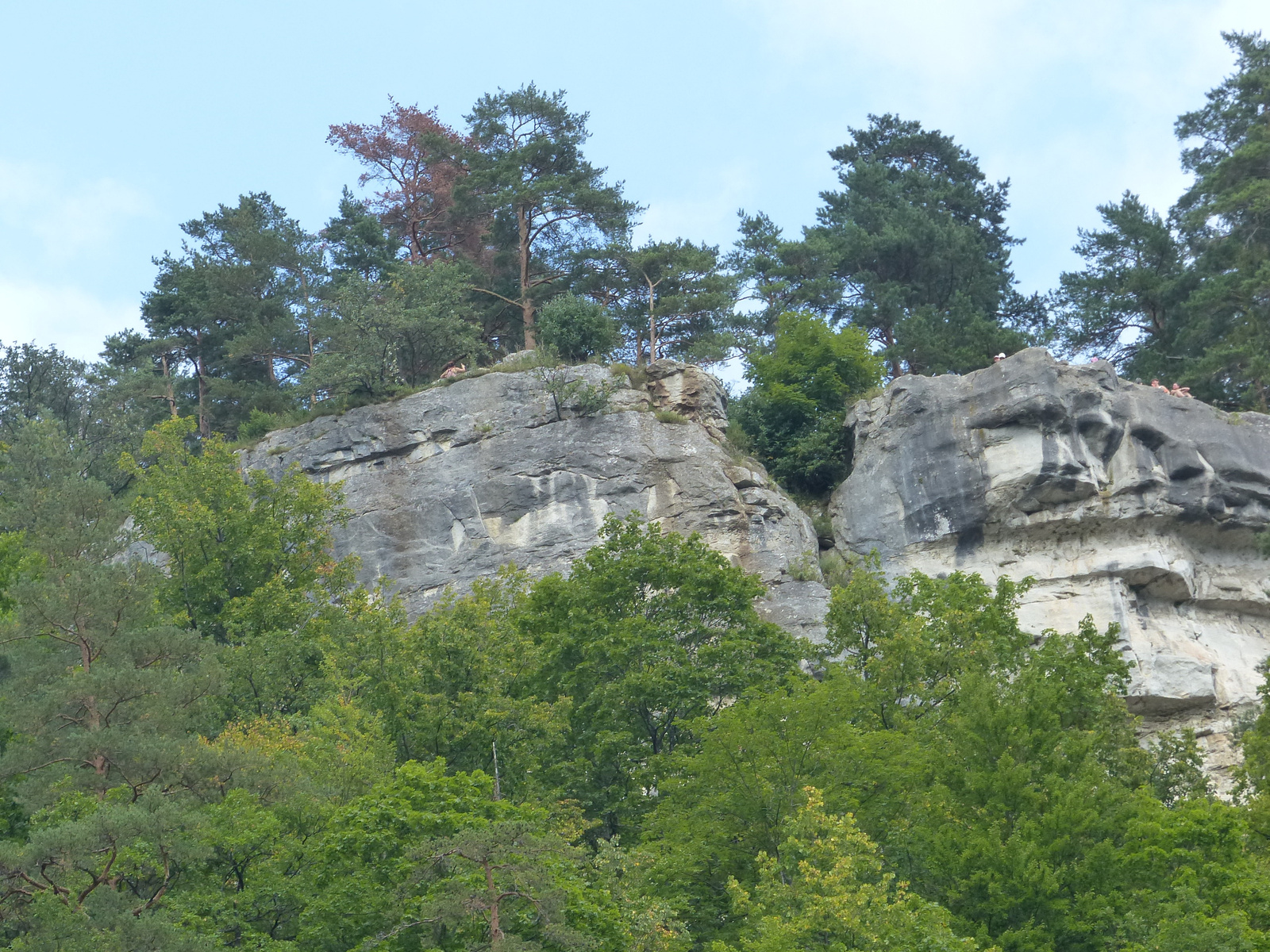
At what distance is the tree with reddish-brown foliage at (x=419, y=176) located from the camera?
165 feet

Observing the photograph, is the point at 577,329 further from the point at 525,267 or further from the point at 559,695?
the point at 559,695

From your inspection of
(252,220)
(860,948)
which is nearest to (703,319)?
(252,220)

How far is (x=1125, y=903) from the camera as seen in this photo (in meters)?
21.5

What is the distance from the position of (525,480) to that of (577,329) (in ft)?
17.9

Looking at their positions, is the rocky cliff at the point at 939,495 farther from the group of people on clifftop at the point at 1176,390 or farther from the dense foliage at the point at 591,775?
the dense foliage at the point at 591,775

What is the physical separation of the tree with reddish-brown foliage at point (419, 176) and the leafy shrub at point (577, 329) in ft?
29.1

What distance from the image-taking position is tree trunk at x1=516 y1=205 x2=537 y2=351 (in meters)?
44.7

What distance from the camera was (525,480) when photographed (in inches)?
1427

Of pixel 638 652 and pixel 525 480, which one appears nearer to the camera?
pixel 638 652

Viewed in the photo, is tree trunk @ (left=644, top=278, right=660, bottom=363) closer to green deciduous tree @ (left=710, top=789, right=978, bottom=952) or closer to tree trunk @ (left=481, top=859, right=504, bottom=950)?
green deciduous tree @ (left=710, top=789, right=978, bottom=952)

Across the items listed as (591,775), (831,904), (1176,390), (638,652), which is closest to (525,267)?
(1176,390)

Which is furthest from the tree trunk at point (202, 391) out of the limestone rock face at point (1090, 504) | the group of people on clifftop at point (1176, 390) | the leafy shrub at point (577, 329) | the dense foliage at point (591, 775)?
the group of people on clifftop at point (1176, 390)

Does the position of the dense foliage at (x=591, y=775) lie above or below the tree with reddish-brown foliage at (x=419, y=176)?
below

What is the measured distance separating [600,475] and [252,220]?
20.2 m
